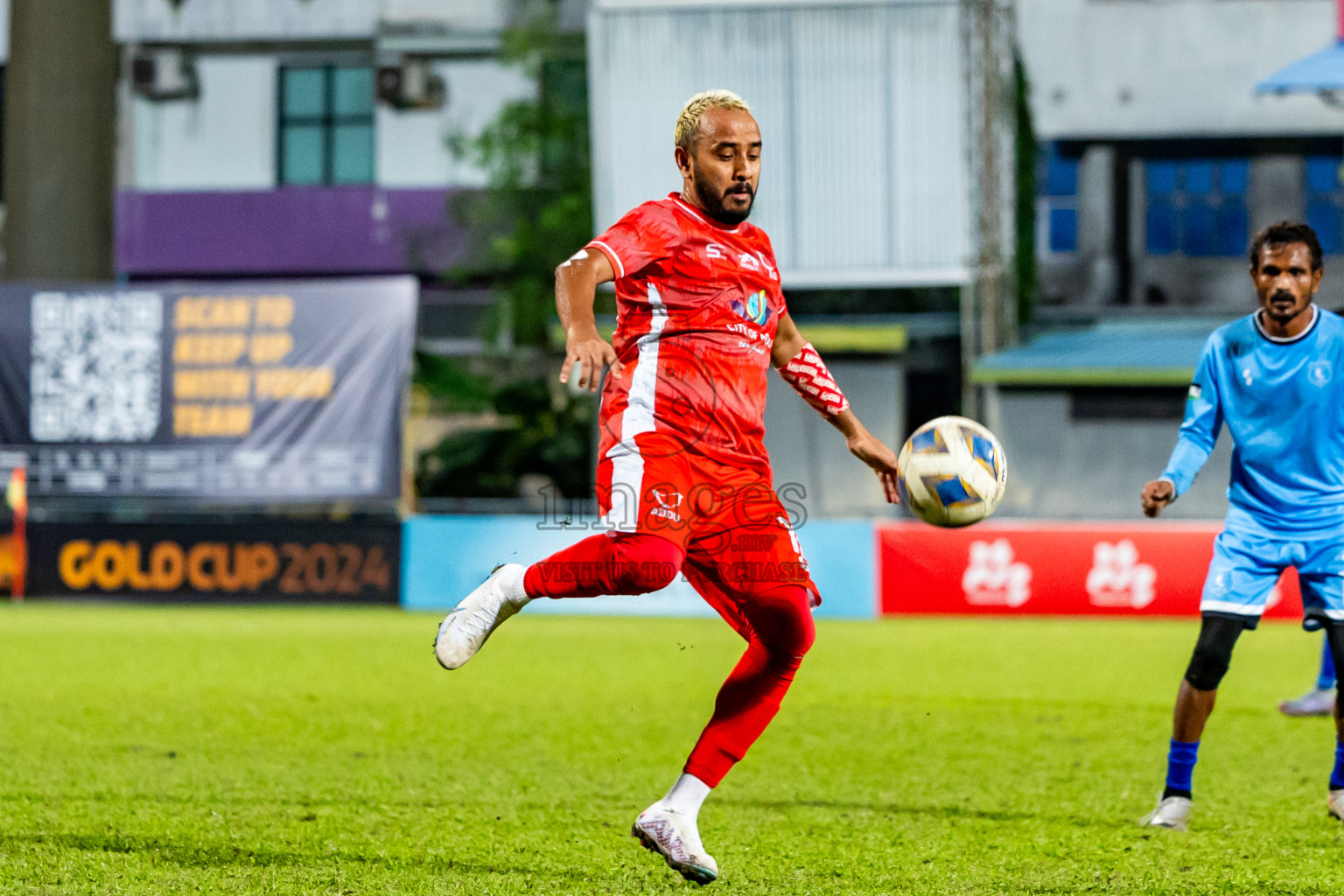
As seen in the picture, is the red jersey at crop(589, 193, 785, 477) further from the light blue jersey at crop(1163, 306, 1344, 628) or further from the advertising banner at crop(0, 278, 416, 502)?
the advertising banner at crop(0, 278, 416, 502)

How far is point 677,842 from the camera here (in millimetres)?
5062

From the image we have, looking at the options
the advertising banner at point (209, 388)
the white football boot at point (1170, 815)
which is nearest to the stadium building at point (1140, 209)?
the advertising banner at point (209, 388)

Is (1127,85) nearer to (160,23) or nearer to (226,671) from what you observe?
(160,23)

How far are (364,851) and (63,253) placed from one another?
22062mm

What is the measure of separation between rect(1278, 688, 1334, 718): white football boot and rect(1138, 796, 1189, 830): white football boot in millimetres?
4158

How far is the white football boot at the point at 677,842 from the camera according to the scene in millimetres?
5035

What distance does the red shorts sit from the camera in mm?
5051

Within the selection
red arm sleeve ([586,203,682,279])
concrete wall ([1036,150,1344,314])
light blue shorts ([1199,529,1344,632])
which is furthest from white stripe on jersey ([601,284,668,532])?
concrete wall ([1036,150,1344,314])

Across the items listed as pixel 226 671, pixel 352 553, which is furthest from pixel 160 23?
pixel 226 671

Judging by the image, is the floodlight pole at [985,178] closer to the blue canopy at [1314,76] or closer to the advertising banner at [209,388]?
the blue canopy at [1314,76]

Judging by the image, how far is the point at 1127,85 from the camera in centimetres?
A: 3098

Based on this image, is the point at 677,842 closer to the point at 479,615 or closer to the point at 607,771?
the point at 479,615

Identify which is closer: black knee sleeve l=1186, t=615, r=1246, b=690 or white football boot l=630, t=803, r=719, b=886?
white football boot l=630, t=803, r=719, b=886

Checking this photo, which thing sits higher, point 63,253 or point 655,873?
point 63,253
